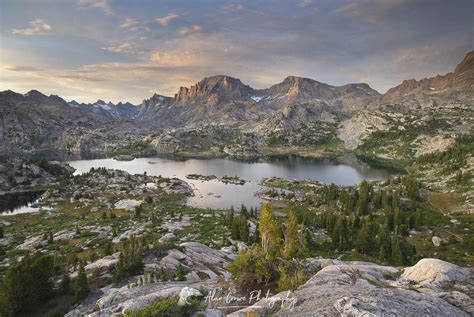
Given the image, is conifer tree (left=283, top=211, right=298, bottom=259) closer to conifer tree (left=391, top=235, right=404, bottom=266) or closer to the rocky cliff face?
the rocky cliff face

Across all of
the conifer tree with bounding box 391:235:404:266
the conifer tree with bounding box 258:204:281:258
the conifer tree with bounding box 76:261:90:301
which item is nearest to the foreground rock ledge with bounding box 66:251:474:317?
the conifer tree with bounding box 76:261:90:301

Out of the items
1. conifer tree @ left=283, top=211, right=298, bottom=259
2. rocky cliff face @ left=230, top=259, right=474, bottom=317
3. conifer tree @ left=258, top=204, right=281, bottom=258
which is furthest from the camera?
conifer tree @ left=283, top=211, right=298, bottom=259

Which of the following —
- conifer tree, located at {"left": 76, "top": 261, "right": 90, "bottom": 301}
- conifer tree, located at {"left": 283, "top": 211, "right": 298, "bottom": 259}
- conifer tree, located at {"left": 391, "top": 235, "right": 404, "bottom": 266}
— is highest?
conifer tree, located at {"left": 283, "top": 211, "right": 298, "bottom": 259}

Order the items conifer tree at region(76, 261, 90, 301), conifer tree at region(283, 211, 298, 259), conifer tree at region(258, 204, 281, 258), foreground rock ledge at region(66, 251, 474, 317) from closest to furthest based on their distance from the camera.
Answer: foreground rock ledge at region(66, 251, 474, 317)
conifer tree at region(258, 204, 281, 258)
conifer tree at region(283, 211, 298, 259)
conifer tree at region(76, 261, 90, 301)

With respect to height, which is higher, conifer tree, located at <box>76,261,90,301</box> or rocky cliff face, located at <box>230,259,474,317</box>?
rocky cliff face, located at <box>230,259,474,317</box>

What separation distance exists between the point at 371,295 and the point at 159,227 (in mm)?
72358

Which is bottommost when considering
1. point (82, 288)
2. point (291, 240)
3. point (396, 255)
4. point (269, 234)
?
point (396, 255)

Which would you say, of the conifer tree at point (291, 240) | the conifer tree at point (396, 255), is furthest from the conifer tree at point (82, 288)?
the conifer tree at point (396, 255)

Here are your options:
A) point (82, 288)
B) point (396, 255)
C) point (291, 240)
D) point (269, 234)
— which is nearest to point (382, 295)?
point (269, 234)

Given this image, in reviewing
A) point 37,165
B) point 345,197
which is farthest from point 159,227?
point 37,165

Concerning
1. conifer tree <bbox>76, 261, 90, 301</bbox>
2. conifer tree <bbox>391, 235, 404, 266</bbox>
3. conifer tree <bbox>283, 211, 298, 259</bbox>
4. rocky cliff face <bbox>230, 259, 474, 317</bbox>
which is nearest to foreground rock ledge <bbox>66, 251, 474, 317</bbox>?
rocky cliff face <bbox>230, 259, 474, 317</bbox>

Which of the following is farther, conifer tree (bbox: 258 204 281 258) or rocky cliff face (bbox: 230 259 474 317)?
conifer tree (bbox: 258 204 281 258)

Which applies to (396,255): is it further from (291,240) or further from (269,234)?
(269,234)

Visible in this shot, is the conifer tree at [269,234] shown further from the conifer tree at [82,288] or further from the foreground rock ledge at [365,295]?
the conifer tree at [82,288]
